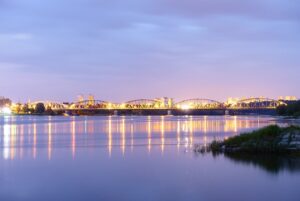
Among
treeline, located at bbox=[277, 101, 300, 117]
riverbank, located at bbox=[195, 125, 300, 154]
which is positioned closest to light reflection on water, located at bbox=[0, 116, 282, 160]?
riverbank, located at bbox=[195, 125, 300, 154]

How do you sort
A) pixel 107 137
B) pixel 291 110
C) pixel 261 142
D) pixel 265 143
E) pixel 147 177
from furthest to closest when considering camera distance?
pixel 291 110
pixel 107 137
pixel 261 142
pixel 265 143
pixel 147 177

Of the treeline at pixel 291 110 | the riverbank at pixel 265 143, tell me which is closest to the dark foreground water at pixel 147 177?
the riverbank at pixel 265 143

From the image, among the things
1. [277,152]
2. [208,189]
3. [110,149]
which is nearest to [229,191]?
[208,189]

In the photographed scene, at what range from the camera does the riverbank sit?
26906mm

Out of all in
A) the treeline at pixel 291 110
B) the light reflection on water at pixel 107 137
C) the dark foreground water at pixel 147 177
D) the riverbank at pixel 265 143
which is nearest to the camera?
the dark foreground water at pixel 147 177

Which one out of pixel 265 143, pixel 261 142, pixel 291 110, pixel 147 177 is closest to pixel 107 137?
pixel 261 142

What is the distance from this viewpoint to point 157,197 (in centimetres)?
1662

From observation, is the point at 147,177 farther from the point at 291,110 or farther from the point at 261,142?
the point at 291,110

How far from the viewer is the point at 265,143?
90.0ft

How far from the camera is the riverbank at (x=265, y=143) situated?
88.3 feet

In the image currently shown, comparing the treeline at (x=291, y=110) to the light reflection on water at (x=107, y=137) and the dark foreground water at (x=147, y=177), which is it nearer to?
the light reflection on water at (x=107, y=137)

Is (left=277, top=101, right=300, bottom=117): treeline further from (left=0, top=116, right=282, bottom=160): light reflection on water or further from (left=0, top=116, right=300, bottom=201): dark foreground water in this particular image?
(left=0, top=116, right=300, bottom=201): dark foreground water

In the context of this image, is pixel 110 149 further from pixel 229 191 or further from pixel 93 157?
pixel 229 191

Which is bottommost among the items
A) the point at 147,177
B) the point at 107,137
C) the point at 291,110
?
the point at 147,177
